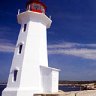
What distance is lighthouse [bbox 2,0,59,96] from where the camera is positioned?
46.8 ft

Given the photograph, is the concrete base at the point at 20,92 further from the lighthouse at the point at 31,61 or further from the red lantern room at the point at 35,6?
the red lantern room at the point at 35,6

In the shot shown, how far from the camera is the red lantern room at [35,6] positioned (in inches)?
631

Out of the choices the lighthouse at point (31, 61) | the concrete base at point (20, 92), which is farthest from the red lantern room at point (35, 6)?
the concrete base at point (20, 92)

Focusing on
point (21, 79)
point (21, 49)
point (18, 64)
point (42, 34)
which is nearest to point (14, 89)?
point (21, 79)

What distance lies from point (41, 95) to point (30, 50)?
3283 millimetres

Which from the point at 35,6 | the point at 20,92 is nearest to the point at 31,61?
the point at 20,92

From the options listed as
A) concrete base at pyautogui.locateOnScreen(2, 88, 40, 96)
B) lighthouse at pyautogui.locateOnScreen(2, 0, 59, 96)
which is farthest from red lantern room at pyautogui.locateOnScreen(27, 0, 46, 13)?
concrete base at pyautogui.locateOnScreen(2, 88, 40, 96)

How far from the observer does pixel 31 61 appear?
14664mm

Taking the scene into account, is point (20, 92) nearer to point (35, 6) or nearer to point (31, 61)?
point (31, 61)

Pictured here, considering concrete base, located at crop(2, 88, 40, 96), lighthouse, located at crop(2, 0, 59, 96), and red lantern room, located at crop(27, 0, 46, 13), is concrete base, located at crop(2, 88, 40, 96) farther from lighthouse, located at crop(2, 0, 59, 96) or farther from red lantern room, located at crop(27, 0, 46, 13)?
red lantern room, located at crop(27, 0, 46, 13)

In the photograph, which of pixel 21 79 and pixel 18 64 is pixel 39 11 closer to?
pixel 18 64

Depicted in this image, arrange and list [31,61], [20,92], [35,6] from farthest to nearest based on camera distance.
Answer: [35,6] → [31,61] → [20,92]

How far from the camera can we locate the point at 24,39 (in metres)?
15.3

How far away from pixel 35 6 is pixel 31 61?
4410 mm
